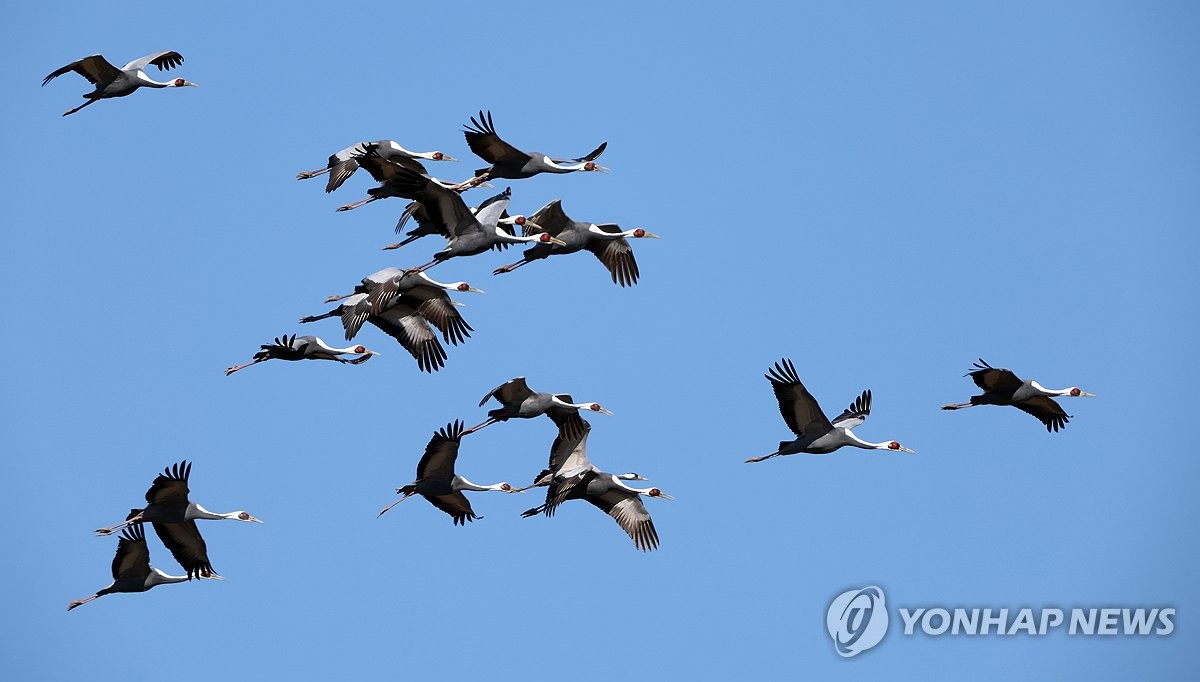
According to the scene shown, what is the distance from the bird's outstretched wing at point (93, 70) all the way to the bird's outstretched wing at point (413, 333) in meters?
5.21

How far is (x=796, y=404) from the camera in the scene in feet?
80.9

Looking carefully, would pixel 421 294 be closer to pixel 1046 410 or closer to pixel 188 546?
pixel 188 546

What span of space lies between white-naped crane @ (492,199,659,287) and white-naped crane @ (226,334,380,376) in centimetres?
242

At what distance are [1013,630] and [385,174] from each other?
12103mm

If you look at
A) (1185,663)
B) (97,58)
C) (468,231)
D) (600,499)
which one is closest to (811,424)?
(600,499)

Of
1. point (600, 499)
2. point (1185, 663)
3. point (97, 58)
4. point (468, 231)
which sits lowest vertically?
point (600, 499)

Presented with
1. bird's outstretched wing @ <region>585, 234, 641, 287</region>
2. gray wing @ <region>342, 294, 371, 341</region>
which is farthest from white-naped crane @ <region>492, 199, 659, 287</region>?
gray wing @ <region>342, 294, 371, 341</region>

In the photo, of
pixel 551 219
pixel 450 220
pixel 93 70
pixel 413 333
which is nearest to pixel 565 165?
pixel 551 219

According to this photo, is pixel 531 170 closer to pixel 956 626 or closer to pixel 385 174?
pixel 385 174

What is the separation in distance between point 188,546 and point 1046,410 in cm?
1233

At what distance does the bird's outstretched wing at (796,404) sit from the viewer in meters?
24.5

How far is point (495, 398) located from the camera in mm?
25750

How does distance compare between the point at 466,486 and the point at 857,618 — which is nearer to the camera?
the point at 466,486

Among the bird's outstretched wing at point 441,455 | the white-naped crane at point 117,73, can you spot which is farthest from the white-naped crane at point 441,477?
the white-naped crane at point 117,73
